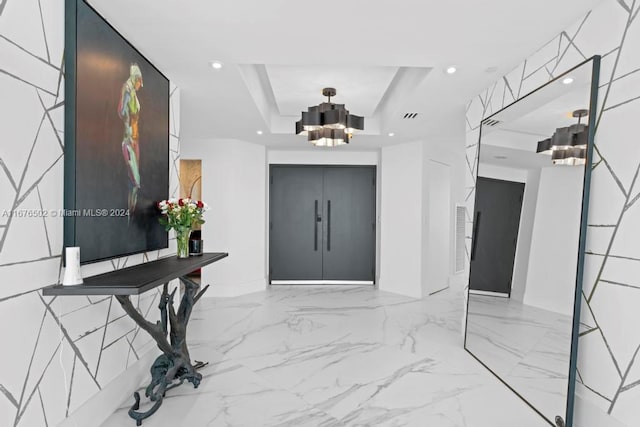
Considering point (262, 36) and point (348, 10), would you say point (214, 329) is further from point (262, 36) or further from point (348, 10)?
point (348, 10)

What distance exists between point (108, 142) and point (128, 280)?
841 millimetres

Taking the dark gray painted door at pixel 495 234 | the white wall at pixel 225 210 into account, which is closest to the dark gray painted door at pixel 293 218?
the white wall at pixel 225 210

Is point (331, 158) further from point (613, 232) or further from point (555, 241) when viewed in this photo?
point (613, 232)

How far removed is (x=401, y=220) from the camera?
217 inches

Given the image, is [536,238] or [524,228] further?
[524,228]

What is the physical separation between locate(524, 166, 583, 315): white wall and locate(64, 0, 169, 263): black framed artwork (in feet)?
8.84

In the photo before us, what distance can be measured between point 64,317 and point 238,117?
2910 mm

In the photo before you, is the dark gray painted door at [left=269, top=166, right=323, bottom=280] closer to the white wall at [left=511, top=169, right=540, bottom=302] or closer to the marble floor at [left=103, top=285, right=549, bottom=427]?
the marble floor at [left=103, top=285, right=549, bottom=427]

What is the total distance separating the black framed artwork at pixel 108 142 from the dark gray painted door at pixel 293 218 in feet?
11.3

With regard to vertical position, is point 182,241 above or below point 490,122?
below

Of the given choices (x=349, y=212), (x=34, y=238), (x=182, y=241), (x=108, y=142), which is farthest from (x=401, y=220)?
(x=34, y=238)

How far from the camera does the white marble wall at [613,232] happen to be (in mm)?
1644

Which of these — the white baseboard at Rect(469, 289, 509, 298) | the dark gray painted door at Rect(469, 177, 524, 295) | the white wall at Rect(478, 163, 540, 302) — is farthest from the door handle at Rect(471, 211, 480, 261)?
the white wall at Rect(478, 163, 540, 302)

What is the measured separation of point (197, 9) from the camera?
1.96 m
